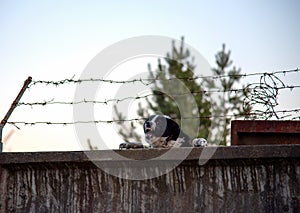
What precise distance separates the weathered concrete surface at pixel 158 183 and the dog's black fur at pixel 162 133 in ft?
6.57

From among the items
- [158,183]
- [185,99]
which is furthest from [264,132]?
[185,99]

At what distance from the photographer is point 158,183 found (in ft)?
10.8

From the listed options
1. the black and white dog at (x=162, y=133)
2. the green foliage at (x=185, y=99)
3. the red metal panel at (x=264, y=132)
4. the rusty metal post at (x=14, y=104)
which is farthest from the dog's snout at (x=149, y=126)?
the green foliage at (x=185, y=99)

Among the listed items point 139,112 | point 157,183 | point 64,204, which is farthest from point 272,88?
point 139,112

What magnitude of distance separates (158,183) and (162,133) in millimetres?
2166

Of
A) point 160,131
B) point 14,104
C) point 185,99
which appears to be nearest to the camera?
point 14,104

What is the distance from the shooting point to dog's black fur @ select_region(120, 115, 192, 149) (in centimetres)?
544

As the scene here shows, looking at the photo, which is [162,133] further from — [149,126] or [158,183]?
[158,183]

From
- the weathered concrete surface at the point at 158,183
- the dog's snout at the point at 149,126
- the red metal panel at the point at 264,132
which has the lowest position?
the weathered concrete surface at the point at 158,183

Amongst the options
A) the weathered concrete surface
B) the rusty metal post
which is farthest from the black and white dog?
the weathered concrete surface

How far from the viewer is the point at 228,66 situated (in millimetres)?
23328

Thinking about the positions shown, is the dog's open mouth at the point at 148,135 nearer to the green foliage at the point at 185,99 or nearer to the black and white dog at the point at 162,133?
the black and white dog at the point at 162,133

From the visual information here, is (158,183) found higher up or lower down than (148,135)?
lower down

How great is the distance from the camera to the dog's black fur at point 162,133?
544 centimetres
